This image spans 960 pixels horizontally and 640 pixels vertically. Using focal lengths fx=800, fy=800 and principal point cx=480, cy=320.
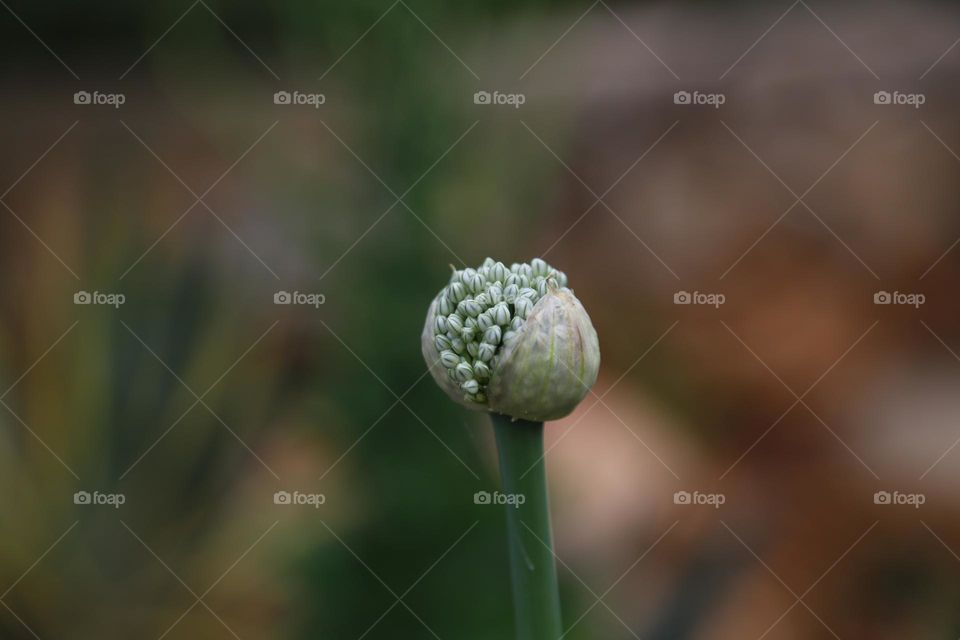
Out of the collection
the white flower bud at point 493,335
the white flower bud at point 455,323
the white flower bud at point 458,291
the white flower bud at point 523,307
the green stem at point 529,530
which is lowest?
the green stem at point 529,530

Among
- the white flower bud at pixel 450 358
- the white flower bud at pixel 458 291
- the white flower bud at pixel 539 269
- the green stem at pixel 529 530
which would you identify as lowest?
the green stem at pixel 529 530

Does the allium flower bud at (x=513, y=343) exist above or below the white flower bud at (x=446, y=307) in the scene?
below

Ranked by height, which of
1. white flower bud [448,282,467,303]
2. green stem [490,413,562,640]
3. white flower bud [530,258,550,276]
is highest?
white flower bud [530,258,550,276]

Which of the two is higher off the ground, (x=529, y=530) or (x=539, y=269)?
→ (x=539, y=269)

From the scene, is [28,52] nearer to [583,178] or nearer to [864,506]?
[583,178]

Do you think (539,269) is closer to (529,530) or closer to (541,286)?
(541,286)

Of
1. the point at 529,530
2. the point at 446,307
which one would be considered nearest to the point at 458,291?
the point at 446,307

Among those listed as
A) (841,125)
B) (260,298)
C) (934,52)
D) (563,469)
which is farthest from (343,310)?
(934,52)
